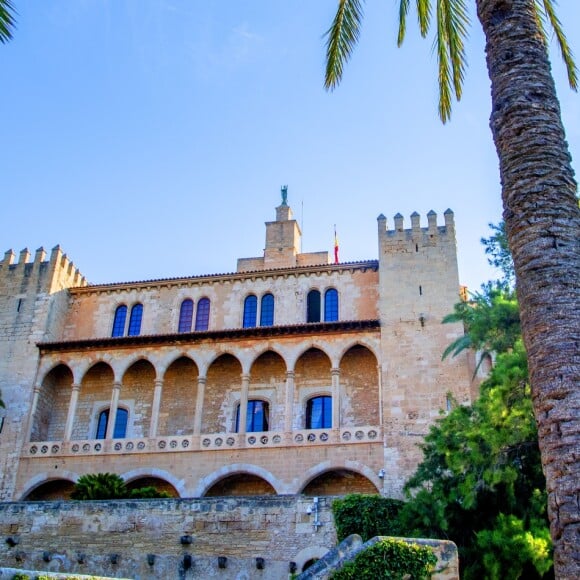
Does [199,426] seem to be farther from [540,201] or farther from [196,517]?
[540,201]

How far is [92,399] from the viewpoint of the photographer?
107 ft

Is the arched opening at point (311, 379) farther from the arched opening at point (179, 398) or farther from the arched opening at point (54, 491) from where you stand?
the arched opening at point (54, 491)

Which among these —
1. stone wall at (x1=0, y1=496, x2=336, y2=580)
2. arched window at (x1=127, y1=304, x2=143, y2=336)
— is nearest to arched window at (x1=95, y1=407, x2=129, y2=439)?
arched window at (x1=127, y1=304, x2=143, y2=336)

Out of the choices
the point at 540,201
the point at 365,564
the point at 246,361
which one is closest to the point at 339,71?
the point at 540,201

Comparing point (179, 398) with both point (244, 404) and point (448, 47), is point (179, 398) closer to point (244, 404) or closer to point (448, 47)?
point (244, 404)

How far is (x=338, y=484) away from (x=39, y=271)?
634 inches

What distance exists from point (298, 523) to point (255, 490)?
9285 millimetres

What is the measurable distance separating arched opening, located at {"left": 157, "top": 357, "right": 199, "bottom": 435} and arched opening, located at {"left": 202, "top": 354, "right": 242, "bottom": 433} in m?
0.58

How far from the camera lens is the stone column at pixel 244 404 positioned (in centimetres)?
2895

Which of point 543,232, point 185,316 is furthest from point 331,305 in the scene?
point 543,232

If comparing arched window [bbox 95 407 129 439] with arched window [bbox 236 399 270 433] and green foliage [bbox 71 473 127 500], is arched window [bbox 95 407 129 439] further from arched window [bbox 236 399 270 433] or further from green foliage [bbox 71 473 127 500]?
green foliage [bbox 71 473 127 500]

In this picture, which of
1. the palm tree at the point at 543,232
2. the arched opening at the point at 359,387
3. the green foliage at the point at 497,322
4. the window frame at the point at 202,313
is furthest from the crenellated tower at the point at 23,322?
the palm tree at the point at 543,232

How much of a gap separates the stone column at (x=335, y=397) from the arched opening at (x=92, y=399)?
9.53 meters

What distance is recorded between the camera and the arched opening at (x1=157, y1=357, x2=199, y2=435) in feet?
102
